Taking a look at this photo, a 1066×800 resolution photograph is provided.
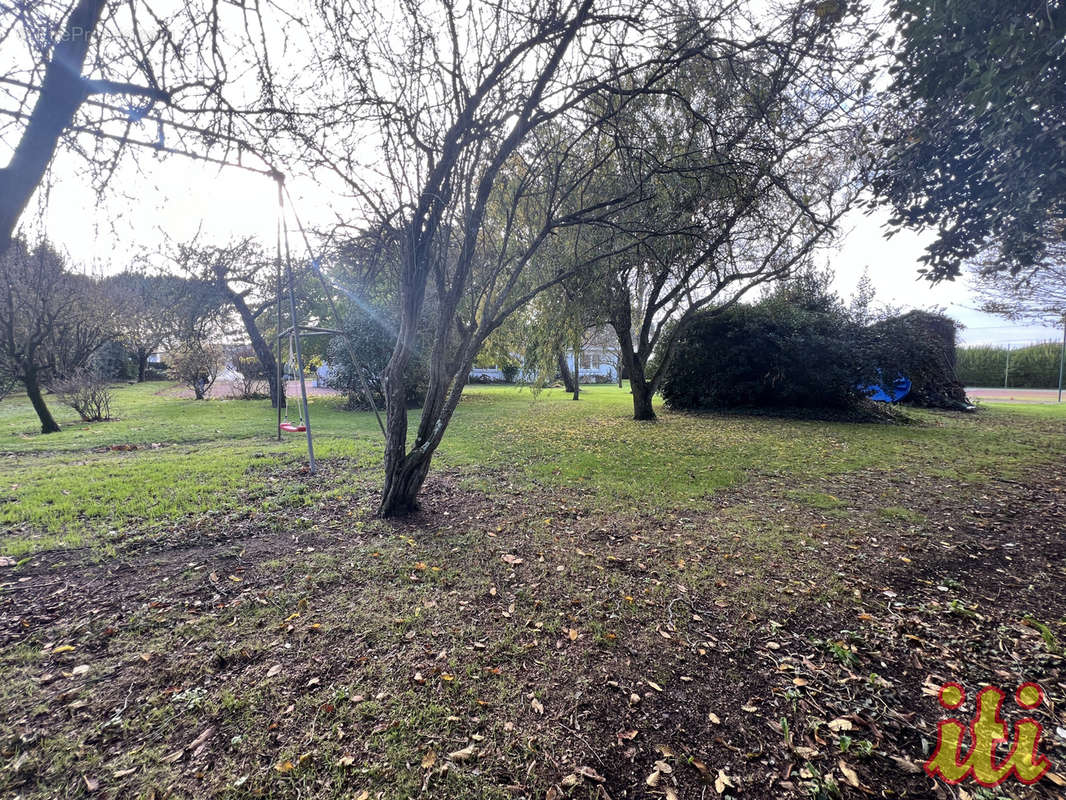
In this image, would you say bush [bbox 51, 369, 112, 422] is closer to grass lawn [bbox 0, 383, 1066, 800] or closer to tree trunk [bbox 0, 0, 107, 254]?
grass lawn [bbox 0, 383, 1066, 800]

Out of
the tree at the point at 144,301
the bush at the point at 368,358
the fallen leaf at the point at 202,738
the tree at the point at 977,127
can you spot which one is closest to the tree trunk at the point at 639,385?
the bush at the point at 368,358

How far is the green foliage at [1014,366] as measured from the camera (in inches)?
866

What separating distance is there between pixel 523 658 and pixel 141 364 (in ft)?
111

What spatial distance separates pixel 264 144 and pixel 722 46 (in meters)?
4.18

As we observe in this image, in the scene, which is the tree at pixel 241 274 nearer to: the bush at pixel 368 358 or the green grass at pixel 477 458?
the bush at pixel 368 358

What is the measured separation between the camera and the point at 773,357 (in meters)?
12.4

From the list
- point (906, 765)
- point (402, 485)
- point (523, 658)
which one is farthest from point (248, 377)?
point (906, 765)

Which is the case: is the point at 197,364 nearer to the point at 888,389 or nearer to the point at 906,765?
the point at 906,765

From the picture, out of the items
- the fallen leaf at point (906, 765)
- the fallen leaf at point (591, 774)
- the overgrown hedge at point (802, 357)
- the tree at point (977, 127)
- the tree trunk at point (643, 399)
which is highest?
the tree at point (977, 127)

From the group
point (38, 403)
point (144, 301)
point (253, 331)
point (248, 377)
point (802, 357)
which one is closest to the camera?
point (38, 403)

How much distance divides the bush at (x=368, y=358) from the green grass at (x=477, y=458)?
2.54 m

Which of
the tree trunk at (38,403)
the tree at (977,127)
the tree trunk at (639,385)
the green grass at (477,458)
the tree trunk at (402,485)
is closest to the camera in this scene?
the tree at (977,127)

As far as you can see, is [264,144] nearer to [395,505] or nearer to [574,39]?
[574,39]

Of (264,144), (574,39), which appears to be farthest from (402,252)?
(574,39)
